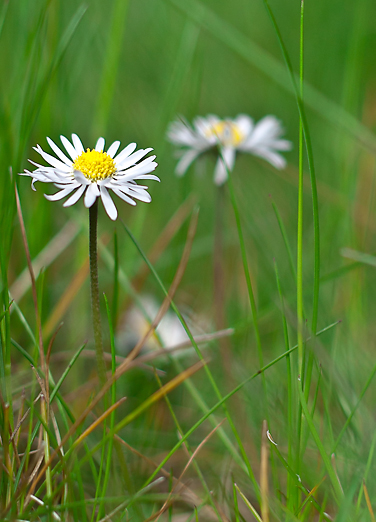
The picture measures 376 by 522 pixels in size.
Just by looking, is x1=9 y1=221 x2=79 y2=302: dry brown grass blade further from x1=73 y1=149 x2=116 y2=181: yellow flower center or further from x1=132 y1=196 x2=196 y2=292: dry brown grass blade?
x1=73 y1=149 x2=116 y2=181: yellow flower center

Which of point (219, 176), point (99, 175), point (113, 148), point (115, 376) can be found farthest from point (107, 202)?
point (219, 176)

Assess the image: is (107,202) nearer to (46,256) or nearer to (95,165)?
(95,165)

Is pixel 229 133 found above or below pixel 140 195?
above

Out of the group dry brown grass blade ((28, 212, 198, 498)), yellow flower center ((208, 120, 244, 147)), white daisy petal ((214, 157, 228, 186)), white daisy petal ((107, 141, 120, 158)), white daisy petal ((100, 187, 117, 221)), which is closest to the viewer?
dry brown grass blade ((28, 212, 198, 498))

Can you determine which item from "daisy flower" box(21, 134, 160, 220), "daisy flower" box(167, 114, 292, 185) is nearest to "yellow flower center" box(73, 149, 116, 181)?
"daisy flower" box(21, 134, 160, 220)

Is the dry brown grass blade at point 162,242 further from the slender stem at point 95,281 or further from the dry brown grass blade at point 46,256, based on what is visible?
the slender stem at point 95,281

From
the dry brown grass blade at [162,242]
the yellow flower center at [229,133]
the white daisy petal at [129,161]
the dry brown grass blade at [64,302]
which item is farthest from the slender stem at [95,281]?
the yellow flower center at [229,133]
